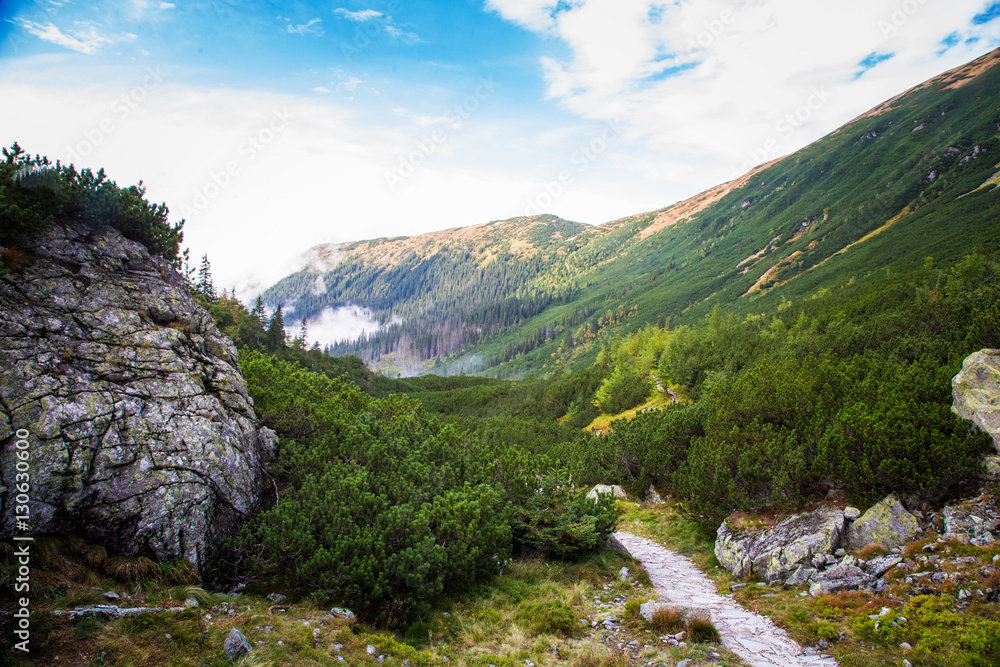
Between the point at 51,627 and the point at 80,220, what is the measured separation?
31.6 ft

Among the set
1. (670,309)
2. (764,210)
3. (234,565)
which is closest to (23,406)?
(234,565)

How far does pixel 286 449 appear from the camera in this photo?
11.7m

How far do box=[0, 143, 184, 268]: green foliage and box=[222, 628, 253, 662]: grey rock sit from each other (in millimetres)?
9203

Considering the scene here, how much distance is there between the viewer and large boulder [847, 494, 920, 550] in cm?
1045

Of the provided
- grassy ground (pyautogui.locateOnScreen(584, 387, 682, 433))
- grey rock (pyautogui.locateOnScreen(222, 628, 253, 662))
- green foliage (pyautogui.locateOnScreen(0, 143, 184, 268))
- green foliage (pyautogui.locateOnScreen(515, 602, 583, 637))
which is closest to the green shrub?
green foliage (pyautogui.locateOnScreen(515, 602, 583, 637))

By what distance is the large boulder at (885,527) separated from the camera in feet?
34.3

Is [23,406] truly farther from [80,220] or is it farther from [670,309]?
[670,309]

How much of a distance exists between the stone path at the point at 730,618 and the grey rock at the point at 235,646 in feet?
27.9

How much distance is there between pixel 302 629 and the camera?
734cm

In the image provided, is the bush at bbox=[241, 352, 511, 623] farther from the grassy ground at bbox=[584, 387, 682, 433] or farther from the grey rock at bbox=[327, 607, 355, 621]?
the grassy ground at bbox=[584, 387, 682, 433]

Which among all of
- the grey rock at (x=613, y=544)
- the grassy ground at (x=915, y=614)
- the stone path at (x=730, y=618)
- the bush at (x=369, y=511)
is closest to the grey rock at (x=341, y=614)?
the bush at (x=369, y=511)

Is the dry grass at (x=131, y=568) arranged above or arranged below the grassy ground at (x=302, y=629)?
above

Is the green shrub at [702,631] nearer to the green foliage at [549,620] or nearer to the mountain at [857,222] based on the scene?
the green foliage at [549,620]

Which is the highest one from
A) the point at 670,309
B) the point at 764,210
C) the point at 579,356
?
the point at 764,210
